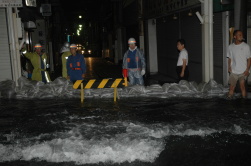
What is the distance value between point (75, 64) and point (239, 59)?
16.6 feet

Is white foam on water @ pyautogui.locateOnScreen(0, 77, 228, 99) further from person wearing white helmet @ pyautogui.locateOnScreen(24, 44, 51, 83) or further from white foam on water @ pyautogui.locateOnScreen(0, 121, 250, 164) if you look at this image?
white foam on water @ pyautogui.locateOnScreen(0, 121, 250, 164)

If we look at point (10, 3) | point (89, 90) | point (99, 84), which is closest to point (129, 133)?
point (99, 84)

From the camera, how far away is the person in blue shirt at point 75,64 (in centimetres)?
1039

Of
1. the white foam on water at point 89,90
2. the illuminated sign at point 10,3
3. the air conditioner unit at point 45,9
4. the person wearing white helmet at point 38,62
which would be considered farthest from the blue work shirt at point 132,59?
the air conditioner unit at point 45,9

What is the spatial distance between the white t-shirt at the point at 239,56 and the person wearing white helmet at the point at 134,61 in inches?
112

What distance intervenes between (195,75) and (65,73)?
17.3 ft

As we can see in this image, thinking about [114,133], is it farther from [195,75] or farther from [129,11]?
[129,11]

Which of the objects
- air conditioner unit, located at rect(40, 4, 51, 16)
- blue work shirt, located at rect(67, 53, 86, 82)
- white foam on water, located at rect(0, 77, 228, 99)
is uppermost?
air conditioner unit, located at rect(40, 4, 51, 16)

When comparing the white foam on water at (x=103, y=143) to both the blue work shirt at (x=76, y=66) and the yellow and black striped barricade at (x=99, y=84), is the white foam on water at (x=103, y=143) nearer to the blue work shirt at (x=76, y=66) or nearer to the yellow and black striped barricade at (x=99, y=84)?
the yellow and black striped barricade at (x=99, y=84)

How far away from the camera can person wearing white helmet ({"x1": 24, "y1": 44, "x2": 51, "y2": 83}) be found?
1089 cm

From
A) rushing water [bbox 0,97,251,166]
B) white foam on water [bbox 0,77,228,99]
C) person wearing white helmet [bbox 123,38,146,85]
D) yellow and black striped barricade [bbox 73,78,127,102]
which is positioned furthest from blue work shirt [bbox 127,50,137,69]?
rushing water [bbox 0,97,251,166]

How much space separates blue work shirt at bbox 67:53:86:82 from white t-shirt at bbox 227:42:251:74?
462cm

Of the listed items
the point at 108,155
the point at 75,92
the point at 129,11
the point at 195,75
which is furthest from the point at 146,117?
the point at 129,11

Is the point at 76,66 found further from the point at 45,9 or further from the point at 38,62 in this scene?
the point at 45,9
